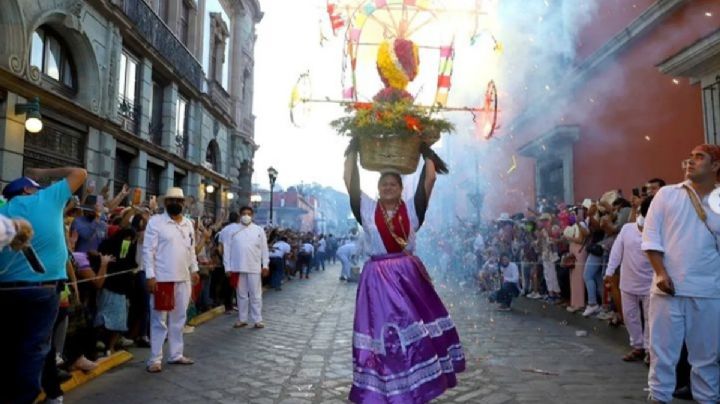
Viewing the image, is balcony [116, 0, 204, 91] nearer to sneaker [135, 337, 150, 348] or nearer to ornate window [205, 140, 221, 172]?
ornate window [205, 140, 221, 172]

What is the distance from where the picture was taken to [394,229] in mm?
3949

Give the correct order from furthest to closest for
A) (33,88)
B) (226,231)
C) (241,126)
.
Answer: (241,126), (33,88), (226,231)

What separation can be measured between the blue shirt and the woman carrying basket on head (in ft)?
6.58

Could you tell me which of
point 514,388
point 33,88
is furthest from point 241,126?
point 514,388

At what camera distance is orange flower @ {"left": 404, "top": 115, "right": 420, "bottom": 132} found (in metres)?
3.93

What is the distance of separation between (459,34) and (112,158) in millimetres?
11071

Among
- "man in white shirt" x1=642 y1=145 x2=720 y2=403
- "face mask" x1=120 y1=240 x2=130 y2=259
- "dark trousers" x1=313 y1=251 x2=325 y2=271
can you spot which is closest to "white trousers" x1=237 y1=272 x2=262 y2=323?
"face mask" x1=120 y1=240 x2=130 y2=259

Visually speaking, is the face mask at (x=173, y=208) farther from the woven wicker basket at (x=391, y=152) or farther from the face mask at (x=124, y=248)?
the woven wicker basket at (x=391, y=152)

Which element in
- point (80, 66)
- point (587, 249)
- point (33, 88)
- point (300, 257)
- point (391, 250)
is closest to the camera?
point (391, 250)

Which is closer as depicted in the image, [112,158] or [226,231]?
[226,231]

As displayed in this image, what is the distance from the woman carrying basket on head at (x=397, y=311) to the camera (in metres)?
3.50

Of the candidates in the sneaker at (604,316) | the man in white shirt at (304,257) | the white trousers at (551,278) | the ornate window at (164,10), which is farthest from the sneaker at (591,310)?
the ornate window at (164,10)

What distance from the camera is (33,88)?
10.7 meters

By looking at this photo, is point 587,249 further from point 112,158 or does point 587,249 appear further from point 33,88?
point 112,158
